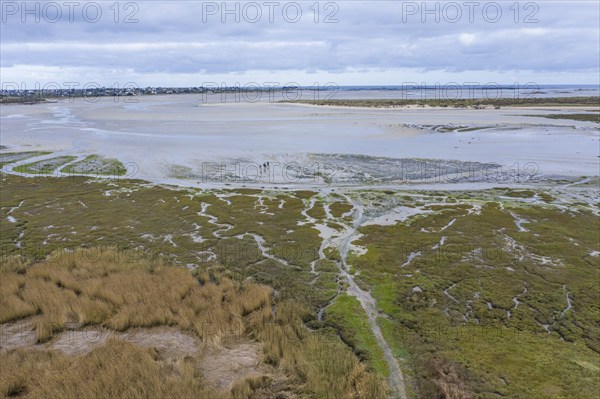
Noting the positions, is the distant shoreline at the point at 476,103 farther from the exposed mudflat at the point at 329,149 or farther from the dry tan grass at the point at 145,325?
the dry tan grass at the point at 145,325

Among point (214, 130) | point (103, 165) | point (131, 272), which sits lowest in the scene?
point (131, 272)

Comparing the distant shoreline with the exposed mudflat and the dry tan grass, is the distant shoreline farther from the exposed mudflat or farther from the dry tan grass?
the dry tan grass

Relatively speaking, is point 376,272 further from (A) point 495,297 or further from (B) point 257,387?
(B) point 257,387

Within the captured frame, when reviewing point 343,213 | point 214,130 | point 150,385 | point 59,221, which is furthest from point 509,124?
point 150,385

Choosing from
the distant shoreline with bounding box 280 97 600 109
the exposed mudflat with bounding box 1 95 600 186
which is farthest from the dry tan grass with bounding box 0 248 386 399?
the distant shoreline with bounding box 280 97 600 109

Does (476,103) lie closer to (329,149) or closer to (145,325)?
(329,149)

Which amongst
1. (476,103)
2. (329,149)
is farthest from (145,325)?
(476,103)

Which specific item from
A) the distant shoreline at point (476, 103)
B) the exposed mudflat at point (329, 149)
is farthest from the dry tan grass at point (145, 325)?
the distant shoreline at point (476, 103)

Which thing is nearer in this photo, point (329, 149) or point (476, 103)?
point (329, 149)
